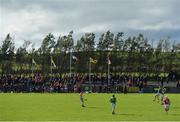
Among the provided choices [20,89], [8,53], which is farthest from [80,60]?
[20,89]

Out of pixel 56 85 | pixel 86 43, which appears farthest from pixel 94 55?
pixel 56 85

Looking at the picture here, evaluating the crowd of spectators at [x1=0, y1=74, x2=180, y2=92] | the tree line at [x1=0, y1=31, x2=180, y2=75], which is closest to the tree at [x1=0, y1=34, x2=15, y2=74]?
the tree line at [x1=0, y1=31, x2=180, y2=75]

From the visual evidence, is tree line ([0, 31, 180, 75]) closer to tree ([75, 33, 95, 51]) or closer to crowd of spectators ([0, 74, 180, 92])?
tree ([75, 33, 95, 51])

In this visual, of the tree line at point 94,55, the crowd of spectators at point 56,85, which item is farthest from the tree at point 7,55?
the crowd of spectators at point 56,85

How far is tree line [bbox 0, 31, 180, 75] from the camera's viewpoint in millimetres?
119562

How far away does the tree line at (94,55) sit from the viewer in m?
120

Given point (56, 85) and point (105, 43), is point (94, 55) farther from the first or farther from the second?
point (56, 85)

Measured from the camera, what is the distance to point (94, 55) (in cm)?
12194

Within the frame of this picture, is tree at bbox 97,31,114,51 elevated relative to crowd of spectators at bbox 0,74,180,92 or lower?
elevated

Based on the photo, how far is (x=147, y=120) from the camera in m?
33.2

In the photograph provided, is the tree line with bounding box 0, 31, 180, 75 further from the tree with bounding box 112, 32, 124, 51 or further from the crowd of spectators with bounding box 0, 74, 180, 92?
the crowd of spectators with bounding box 0, 74, 180, 92

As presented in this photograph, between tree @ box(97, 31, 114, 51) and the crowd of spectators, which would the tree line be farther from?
the crowd of spectators

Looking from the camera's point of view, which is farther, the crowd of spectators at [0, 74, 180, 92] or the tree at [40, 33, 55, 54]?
the tree at [40, 33, 55, 54]

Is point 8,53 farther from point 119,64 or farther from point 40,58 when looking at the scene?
point 119,64
